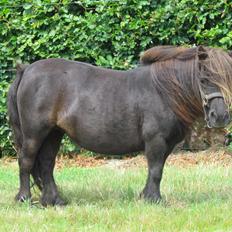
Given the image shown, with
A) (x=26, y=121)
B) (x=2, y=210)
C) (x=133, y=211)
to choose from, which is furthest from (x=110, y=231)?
(x=26, y=121)

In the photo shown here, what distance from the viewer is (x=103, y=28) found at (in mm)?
9945

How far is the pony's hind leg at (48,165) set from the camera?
656 cm

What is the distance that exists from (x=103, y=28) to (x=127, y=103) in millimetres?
4001

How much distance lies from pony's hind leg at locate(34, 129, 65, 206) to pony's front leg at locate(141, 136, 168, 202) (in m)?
1.02

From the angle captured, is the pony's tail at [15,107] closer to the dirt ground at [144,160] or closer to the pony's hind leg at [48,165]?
the pony's hind leg at [48,165]

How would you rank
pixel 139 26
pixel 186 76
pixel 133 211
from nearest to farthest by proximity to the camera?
pixel 133 211
pixel 186 76
pixel 139 26

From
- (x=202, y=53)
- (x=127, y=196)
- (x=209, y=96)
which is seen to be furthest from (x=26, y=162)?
(x=202, y=53)

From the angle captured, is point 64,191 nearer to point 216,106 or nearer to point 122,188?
point 122,188

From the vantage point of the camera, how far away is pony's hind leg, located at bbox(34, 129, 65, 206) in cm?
656

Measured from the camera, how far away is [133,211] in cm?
570

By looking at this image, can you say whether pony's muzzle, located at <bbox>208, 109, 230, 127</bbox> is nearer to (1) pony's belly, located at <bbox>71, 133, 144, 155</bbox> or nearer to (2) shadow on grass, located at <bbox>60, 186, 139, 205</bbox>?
(1) pony's belly, located at <bbox>71, 133, 144, 155</bbox>

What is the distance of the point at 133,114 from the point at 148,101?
209mm

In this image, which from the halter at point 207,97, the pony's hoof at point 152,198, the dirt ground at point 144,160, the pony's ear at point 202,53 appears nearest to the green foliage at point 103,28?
the dirt ground at point 144,160

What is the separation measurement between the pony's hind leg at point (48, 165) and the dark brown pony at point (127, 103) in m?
0.02
